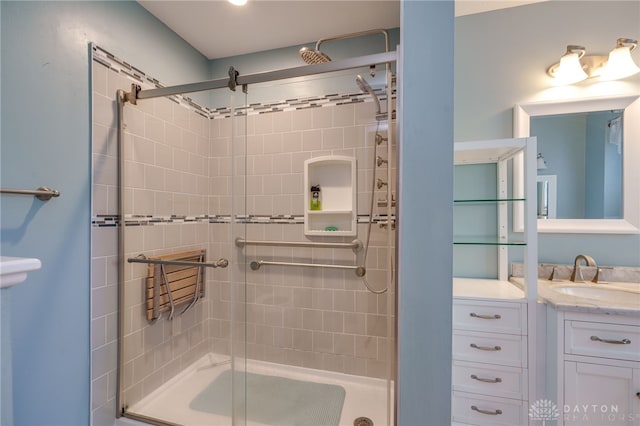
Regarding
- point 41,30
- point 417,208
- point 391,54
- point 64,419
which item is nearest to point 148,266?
point 64,419

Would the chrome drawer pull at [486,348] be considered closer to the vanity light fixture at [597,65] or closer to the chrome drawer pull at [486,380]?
the chrome drawer pull at [486,380]

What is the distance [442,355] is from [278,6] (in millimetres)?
1947

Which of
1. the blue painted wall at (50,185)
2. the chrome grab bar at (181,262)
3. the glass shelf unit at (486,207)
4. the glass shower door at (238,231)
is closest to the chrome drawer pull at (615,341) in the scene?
the glass shelf unit at (486,207)

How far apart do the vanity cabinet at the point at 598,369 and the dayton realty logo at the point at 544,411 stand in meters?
0.03

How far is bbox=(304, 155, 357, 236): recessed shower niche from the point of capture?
1544mm

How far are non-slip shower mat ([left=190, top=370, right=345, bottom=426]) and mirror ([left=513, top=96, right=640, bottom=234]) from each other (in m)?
1.58

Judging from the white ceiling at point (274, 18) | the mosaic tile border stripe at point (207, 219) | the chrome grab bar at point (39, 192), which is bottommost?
the mosaic tile border stripe at point (207, 219)

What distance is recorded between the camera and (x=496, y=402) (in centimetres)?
139

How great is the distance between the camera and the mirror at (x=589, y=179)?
5.23 ft

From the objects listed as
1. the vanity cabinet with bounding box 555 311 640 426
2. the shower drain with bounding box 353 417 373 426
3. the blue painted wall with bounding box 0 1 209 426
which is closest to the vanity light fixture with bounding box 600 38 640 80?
the vanity cabinet with bounding box 555 311 640 426

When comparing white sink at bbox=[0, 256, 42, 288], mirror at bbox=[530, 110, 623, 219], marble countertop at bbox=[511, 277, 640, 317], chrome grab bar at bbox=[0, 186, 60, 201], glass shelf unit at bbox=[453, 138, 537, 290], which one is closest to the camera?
white sink at bbox=[0, 256, 42, 288]

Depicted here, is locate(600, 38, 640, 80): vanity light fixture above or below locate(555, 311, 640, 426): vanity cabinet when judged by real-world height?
above

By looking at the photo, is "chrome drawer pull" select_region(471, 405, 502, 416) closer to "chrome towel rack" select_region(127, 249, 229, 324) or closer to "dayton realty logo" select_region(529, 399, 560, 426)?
"dayton realty logo" select_region(529, 399, 560, 426)

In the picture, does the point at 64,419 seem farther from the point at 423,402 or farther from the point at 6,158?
the point at 423,402
